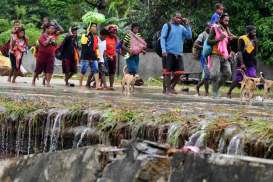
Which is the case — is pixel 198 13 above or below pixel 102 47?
above

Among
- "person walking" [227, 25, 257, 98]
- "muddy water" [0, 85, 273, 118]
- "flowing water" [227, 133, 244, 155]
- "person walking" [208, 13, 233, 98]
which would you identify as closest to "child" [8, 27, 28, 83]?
"person walking" [227, 25, 257, 98]

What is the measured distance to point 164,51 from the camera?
1417 centimetres

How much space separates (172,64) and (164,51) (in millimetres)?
424

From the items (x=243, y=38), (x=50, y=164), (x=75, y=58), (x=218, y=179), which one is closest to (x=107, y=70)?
(x=75, y=58)

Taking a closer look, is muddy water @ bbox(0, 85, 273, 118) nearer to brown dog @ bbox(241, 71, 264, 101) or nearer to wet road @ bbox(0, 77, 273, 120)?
wet road @ bbox(0, 77, 273, 120)

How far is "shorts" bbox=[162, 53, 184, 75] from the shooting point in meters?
14.4

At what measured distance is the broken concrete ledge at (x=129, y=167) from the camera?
4.18m

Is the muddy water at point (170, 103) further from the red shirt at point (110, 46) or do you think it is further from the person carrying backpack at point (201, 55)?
the red shirt at point (110, 46)

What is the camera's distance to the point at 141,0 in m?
27.3

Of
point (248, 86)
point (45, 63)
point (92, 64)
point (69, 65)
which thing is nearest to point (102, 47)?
point (92, 64)

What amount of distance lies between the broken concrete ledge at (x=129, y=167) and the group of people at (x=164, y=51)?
796 centimetres

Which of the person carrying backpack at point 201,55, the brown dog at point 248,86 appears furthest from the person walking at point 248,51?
the brown dog at point 248,86

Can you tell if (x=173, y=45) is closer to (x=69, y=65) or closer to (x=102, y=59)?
(x=102, y=59)

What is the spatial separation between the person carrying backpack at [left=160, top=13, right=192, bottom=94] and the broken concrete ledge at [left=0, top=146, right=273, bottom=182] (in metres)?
8.59
